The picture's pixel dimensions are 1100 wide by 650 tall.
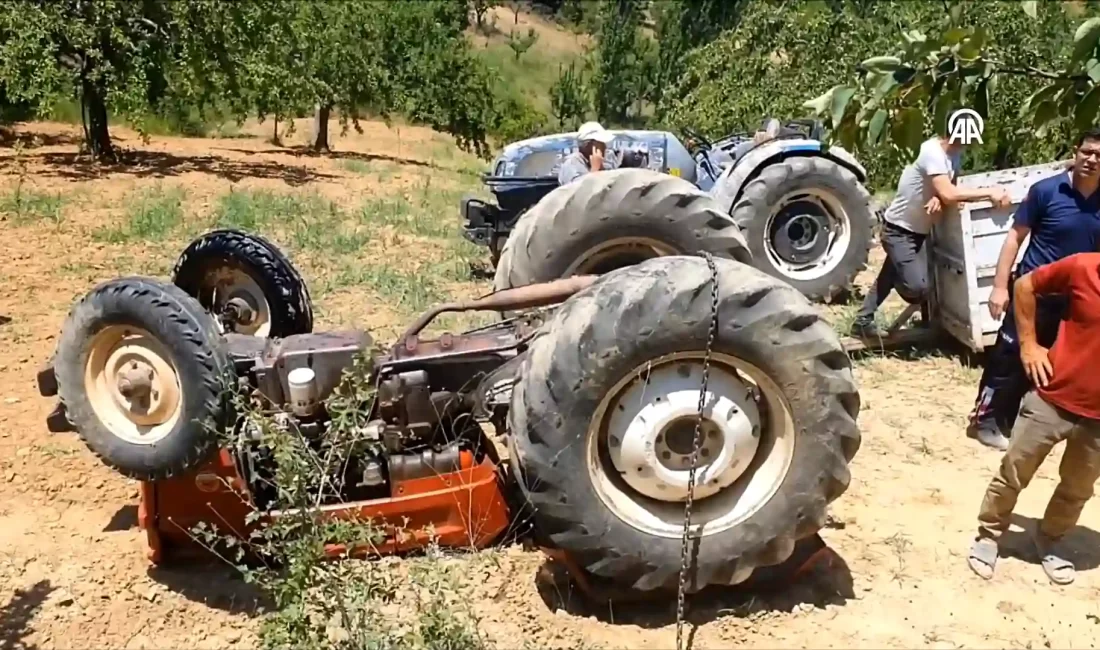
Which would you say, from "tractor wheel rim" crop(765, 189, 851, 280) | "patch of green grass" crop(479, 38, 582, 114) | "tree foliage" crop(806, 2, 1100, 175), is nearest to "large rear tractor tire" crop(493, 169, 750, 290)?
"tree foliage" crop(806, 2, 1100, 175)

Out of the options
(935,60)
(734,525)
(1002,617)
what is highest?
(935,60)

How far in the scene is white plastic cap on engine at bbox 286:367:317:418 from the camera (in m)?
3.85

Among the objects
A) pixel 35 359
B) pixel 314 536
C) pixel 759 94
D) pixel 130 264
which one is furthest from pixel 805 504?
pixel 759 94

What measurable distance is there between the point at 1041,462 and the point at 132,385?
357cm

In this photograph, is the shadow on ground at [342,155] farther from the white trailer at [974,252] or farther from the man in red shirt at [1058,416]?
the man in red shirt at [1058,416]

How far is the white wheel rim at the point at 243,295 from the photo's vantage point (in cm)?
484

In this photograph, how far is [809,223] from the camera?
7.98 meters

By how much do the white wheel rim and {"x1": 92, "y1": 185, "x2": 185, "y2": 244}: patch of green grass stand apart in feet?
16.3

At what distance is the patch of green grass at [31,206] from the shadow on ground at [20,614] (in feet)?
22.4

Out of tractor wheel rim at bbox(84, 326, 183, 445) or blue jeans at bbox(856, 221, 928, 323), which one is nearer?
tractor wheel rim at bbox(84, 326, 183, 445)

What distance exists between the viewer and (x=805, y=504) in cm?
364

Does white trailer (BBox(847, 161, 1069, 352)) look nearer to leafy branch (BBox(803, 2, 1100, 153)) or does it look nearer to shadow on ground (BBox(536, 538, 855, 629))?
shadow on ground (BBox(536, 538, 855, 629))

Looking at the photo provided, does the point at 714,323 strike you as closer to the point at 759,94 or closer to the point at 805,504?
the point at 805,504

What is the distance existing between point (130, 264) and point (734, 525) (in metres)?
6.57
